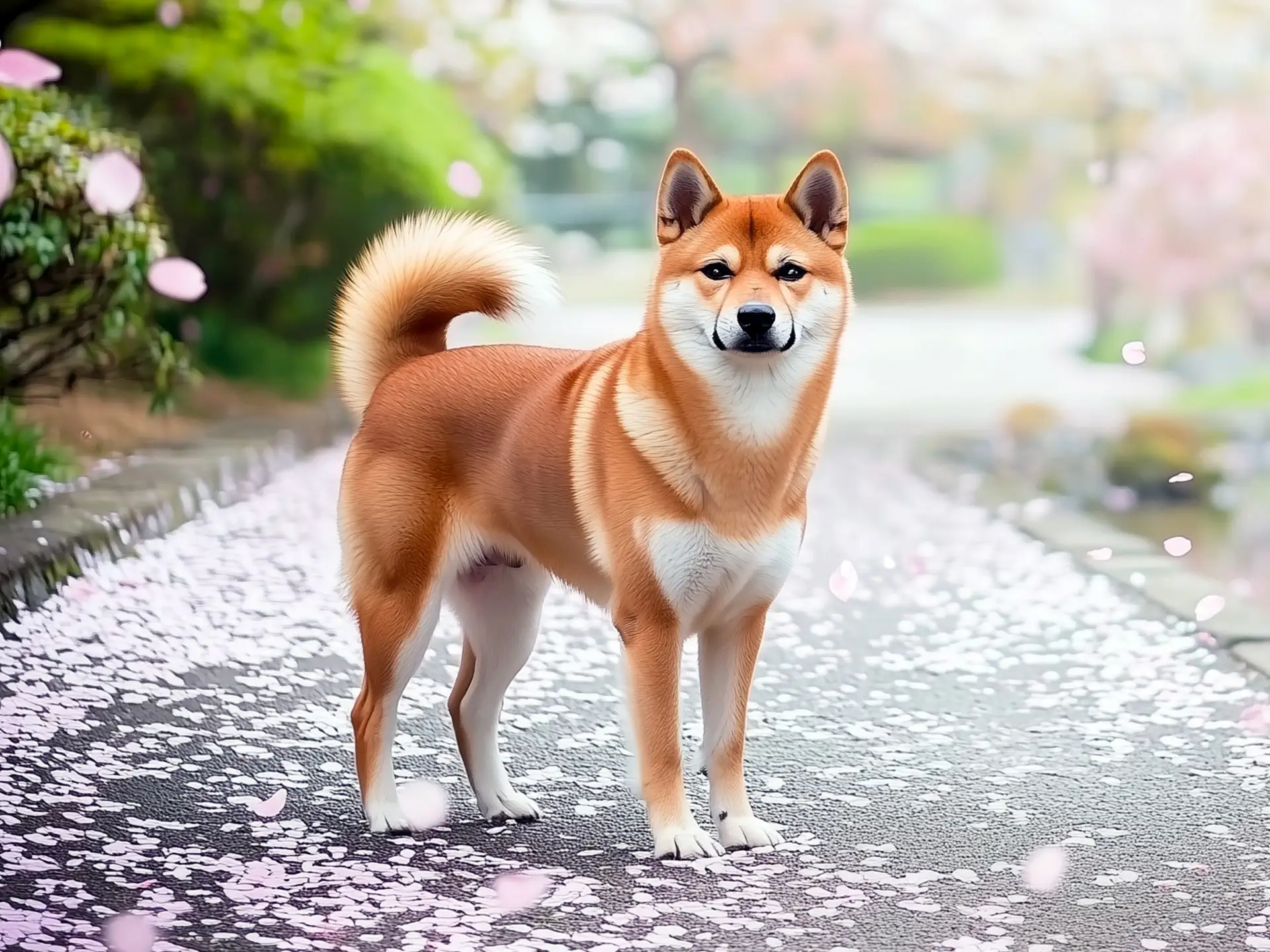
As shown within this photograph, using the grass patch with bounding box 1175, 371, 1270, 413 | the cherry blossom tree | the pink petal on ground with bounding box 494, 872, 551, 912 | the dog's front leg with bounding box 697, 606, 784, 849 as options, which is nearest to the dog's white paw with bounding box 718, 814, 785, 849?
the dog's front leg with bounding box 697, 606, 784, 849

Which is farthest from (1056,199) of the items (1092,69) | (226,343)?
(226,343)

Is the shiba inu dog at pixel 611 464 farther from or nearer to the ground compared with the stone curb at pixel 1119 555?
nearer to the ground

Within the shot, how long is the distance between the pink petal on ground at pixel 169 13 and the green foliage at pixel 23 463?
3665 millimetres

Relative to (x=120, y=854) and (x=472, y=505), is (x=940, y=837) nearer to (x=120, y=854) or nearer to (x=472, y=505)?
(x=472, y=505)

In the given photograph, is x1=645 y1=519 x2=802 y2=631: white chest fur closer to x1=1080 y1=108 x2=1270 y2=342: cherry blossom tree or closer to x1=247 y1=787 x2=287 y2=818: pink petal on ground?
x1=247 y1=787 x2=287 y2=818: pink petal on ground

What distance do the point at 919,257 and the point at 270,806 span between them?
2125 centimetres

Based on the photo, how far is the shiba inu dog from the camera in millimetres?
3043

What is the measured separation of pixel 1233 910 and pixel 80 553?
369cm

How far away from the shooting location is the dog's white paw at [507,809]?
3.42 meters

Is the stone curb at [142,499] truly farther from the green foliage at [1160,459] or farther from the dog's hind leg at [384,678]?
the green foliage at [1160,459]

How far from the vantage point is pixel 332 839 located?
3.27 metres

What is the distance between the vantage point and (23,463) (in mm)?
5984

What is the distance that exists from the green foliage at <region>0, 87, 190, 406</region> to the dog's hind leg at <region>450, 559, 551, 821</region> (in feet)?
8.89

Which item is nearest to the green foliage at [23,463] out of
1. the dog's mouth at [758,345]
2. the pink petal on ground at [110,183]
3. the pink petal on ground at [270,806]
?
the pink petal on ground at [110,183]
